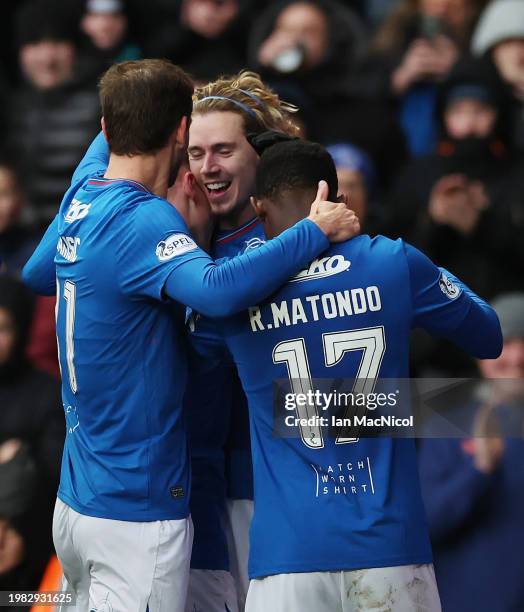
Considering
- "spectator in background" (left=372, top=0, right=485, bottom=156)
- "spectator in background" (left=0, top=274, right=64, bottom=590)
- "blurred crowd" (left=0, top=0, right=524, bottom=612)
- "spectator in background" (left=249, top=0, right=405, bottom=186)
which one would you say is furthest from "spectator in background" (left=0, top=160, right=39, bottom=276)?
"spectator in background" (left=372, top=0, right=485, bottom=156)

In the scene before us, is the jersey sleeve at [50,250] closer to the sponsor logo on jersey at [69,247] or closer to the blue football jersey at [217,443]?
the sponsor logo on jersey at [69,247]

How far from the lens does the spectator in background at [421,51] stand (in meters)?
8.58

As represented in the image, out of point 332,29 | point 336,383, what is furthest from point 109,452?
point 332,29

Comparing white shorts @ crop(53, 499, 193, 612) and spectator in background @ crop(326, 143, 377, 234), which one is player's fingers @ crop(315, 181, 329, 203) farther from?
spectator in background @ crop(326, 143, 377, 234)

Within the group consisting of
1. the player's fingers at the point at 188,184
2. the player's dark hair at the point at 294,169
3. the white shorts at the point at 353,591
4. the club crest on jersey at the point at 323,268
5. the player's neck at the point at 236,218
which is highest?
the player's dark hair at the point at 294,169

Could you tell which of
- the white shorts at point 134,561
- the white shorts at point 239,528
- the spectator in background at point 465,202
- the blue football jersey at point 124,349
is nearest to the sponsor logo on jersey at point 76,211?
the blue football jersey at point 124,349

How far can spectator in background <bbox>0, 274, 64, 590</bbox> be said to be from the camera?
583 cm

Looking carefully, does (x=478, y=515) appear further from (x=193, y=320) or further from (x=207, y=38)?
(x=207, y=38)

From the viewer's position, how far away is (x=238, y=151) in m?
5.06

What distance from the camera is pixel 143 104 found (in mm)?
4293

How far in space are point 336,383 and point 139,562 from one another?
0.87m

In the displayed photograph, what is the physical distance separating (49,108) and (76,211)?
504 cm

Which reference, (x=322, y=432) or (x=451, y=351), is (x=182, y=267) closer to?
(x=322, y=432)

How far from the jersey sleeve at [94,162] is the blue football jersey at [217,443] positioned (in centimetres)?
54
